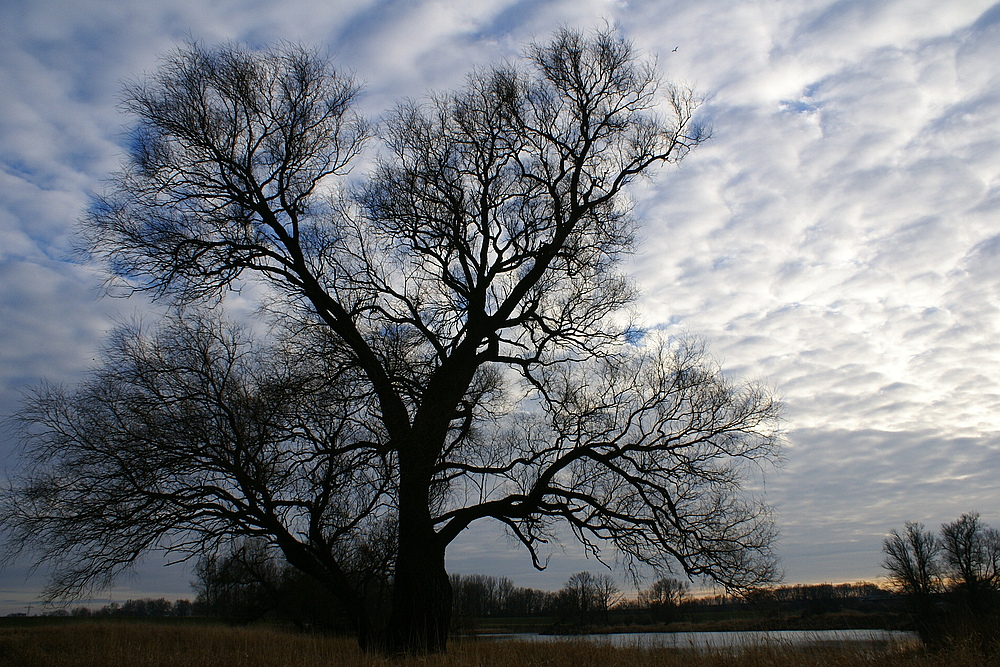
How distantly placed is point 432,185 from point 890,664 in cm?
1004

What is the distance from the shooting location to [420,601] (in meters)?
9.38

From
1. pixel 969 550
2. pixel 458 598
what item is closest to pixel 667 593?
pixel 458 598

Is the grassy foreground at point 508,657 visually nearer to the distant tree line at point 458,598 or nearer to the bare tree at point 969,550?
the distant tree line at point 458,598

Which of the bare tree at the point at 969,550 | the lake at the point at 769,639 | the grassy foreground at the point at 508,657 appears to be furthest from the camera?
the bare tree at the point at 969,550

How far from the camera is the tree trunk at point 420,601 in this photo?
30.2 feet

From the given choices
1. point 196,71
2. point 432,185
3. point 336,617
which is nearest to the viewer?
point 196,71

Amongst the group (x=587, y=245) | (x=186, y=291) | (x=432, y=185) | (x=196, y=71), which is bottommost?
(x=186, y=291)

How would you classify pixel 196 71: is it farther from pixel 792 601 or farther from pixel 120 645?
pixel 792 601

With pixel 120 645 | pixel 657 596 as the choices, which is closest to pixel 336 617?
pixel 120 645

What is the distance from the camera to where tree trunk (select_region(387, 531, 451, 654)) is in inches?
362

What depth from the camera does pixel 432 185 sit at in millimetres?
11656

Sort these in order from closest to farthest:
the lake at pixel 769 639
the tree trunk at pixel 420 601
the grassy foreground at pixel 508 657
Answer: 1. the grassy foreground at pixel 508 657
2. the lake at pixel 769 639
3. the tree trunk at pixel 420 601

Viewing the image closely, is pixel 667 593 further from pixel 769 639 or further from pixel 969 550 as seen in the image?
pixel 969 550

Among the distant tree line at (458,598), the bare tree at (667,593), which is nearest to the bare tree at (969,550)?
the distant tree line at (458,598)
